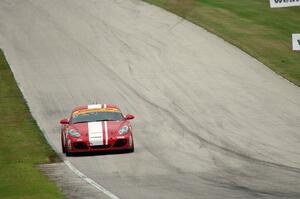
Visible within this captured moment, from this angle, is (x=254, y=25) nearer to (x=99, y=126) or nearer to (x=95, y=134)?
(x=99, y=126)

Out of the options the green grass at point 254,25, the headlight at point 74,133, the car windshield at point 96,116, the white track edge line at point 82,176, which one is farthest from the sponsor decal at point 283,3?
the green grass at point 254,25

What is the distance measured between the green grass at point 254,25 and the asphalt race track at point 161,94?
95 cm

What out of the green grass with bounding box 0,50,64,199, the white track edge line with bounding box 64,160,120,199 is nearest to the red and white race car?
the green grass with bounding box 0,50,64,199

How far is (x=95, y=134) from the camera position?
72.6ft

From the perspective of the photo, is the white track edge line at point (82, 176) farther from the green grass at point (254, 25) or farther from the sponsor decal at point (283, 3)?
the green grass at point (254, 25)

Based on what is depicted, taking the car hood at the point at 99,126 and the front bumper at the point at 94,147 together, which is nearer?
the front bumper at the point at 94,147

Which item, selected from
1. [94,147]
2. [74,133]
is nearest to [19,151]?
[74,133]

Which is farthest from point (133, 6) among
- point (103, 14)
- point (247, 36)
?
point (247, 36)

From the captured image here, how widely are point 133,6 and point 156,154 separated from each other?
25063 millimetres

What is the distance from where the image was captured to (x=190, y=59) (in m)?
37.4

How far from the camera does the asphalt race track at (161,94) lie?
18562 millimetres

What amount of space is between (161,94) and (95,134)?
32.1ft

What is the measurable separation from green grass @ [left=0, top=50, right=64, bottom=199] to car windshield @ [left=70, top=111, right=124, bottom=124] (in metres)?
1.13

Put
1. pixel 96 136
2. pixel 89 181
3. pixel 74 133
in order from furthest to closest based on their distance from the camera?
1. pixel 74 133
2. pixel 96 136
3. pixel 89 181
